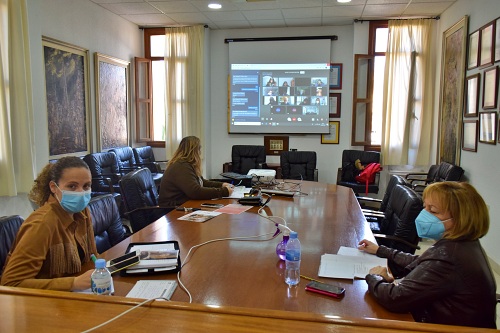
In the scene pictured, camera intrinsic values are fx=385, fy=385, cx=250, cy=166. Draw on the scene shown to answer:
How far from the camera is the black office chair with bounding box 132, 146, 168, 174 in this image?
5977 mm

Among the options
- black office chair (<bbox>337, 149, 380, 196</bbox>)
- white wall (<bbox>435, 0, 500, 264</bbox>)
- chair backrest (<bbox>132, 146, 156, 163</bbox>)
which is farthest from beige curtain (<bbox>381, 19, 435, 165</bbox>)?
chair backrest (<bbox>132, 146, 156, 163</bbox>)

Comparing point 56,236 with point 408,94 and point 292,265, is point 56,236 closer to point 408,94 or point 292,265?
point 292,265

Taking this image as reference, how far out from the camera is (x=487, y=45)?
153 inches

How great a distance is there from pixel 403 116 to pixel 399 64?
78 cm

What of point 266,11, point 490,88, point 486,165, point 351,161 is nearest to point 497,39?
point 490,88

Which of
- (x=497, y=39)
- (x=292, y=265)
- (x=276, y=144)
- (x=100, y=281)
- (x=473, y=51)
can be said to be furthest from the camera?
(x=276, y=144)

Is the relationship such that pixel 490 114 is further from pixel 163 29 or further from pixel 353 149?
pixel 163 29

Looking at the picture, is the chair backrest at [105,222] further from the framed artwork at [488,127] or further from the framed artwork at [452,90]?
the framed artwork at [452,90]

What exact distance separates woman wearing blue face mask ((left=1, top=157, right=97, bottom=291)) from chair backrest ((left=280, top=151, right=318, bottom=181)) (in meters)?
4.23

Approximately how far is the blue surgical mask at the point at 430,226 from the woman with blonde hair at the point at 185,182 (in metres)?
1.88

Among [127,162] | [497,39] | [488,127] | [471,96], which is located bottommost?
[127,162]

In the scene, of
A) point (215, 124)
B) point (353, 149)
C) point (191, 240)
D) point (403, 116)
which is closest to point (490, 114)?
point (403, 116)

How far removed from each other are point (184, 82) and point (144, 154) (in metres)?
1.35

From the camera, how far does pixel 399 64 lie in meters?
5.73
